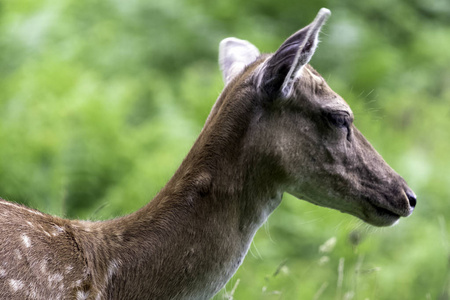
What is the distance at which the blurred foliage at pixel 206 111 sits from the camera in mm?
5582

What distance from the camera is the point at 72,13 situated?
29.0 ft

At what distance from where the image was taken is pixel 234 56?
346 cm

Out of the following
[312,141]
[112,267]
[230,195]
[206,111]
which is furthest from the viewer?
[206,111]

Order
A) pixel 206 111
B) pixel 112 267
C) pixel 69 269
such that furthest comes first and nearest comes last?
1. pixel 206 111
2. pixel 112 267
3. pixel 69 269

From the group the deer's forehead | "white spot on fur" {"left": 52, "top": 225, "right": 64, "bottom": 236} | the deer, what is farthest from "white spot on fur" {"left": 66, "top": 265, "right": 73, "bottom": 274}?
the deer's forehead

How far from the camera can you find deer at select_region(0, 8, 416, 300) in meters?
2.66

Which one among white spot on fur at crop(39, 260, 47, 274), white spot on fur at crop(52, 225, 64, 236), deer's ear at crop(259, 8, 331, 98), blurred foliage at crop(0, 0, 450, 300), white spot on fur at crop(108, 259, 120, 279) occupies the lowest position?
blurred foliage at crop(0, 0, 450, 300)

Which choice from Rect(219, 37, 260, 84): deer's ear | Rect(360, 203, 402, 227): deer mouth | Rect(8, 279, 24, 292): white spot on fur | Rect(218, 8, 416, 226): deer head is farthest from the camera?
Rect(219, 37, 260, 84): deer's ear

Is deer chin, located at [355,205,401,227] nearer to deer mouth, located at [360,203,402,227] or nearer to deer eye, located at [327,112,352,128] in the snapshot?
deer mouth, located at [360,203,402,227]

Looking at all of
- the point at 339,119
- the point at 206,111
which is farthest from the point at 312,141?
the point at 206,111

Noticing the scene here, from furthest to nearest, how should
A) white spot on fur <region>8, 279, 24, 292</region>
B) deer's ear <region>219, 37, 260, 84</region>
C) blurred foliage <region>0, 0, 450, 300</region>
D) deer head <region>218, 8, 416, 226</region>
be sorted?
blurred foliage <region>0, 0, 450, 300</region>
deer's ear <region>219, 37, 260, 84</region>
deer head <region>218, 8, 416, 226</region>
white spot on fur <region>8, 279, 24, 292</region>

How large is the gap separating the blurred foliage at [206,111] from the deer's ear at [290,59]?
72 cm

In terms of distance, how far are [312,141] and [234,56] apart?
71cm

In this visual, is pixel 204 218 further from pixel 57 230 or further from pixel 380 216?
pixel 380 216
